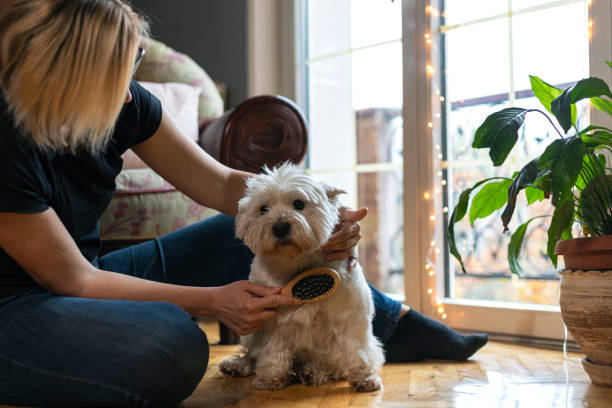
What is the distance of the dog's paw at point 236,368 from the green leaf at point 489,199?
69 cm

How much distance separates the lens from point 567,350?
184 centimetres

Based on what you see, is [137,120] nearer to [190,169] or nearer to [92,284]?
[190,169]

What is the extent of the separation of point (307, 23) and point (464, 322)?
158cm

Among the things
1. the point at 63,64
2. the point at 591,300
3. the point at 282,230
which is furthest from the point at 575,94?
the point at 63,64

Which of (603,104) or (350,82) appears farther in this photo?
(350,82)

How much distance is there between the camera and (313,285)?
1.31 meters

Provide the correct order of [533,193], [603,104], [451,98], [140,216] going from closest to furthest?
[603,104] < [533,193] < [140,216] < [451,98]

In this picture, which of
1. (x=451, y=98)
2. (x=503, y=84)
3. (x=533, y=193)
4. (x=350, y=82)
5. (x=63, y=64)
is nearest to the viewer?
(x=63, y=64)

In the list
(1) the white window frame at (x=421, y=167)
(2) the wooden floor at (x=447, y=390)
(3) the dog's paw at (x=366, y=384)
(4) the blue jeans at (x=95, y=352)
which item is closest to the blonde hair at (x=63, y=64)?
(4) the blue jeans at (x=95, y=352)

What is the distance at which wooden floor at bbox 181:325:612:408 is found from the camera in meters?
1.25

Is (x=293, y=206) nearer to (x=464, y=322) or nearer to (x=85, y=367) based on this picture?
(x=85, y=367)

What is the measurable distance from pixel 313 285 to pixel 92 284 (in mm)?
462

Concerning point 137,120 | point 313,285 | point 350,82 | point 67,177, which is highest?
point 350,82

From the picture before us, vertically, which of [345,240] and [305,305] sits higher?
[345,240]
